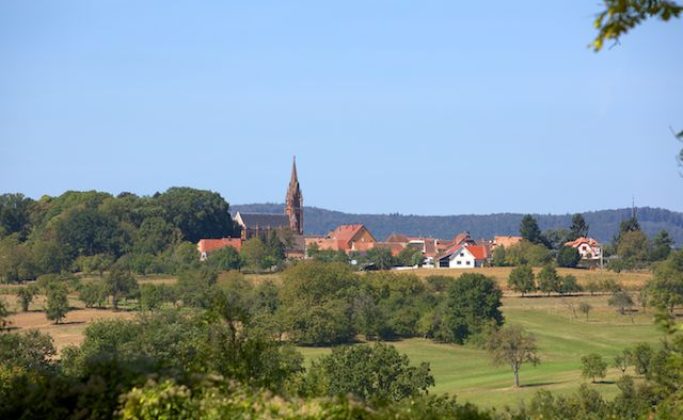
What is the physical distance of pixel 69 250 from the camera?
11100 centimetres

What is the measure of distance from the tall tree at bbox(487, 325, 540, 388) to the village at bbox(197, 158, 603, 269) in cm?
5260

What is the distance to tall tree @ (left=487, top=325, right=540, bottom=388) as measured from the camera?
53.0 m

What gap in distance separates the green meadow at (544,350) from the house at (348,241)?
7704 cm

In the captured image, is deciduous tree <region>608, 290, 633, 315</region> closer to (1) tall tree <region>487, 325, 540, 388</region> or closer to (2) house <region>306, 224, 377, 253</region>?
(1) tall tree <region>487, 325, 540, 388</region>

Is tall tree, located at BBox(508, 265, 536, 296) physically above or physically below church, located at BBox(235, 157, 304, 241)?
below

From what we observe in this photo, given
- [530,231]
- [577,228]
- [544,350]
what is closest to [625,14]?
[544,350]

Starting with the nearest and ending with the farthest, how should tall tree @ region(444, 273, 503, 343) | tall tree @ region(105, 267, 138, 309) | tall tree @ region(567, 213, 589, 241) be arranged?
tall tree @ region(444, 273, 503, 343), tall tree @ region(105, 267, 138, 309), tall tree @ region(567, 213, 589, 241)

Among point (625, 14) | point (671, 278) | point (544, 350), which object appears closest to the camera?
point (625, 14)

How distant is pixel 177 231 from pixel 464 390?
83321 millimetres

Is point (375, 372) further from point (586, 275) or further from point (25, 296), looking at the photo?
point (586, 275)

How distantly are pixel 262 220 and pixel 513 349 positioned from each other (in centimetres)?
13572

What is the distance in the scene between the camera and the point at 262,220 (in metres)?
188

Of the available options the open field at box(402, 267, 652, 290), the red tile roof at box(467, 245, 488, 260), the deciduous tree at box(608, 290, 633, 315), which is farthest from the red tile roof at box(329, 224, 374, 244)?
the deciduous tree at box(608, 290, 633, 315)

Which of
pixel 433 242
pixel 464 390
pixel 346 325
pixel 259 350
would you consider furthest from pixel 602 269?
pixel 259 350
